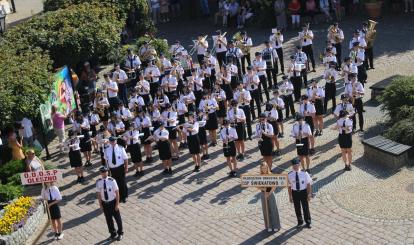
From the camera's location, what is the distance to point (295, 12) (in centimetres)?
3116

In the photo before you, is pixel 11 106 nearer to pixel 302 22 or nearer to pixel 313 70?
pixel 313 70

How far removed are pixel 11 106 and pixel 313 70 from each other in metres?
11.4

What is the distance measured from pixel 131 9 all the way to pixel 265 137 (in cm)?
1407

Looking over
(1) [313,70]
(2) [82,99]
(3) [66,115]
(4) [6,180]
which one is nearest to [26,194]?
(4) [6,180]

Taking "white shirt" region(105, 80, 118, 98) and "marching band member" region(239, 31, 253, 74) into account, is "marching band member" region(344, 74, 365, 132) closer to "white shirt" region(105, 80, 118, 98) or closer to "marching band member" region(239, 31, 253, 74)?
"marching band member" region(239, 31, 253, 74)

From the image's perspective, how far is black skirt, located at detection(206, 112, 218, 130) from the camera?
20.6 metres

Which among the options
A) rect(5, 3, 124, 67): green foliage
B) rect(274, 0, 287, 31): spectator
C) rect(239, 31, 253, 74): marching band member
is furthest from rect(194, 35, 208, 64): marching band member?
rect(274, 0, 287, 31): spectator

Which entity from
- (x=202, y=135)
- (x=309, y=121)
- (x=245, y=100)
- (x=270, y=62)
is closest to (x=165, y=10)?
(x=270, y=62)

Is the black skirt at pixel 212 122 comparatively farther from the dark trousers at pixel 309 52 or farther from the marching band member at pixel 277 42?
the dark trousers at pixel 309 52

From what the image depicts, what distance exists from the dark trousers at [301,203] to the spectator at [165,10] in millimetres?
22025

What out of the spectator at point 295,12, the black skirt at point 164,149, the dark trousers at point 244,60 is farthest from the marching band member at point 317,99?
the spectator at point 295,12

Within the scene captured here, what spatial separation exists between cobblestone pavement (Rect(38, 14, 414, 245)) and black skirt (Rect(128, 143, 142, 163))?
587 mm

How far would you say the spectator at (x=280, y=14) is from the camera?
31266mm

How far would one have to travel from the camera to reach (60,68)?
79.9ft
